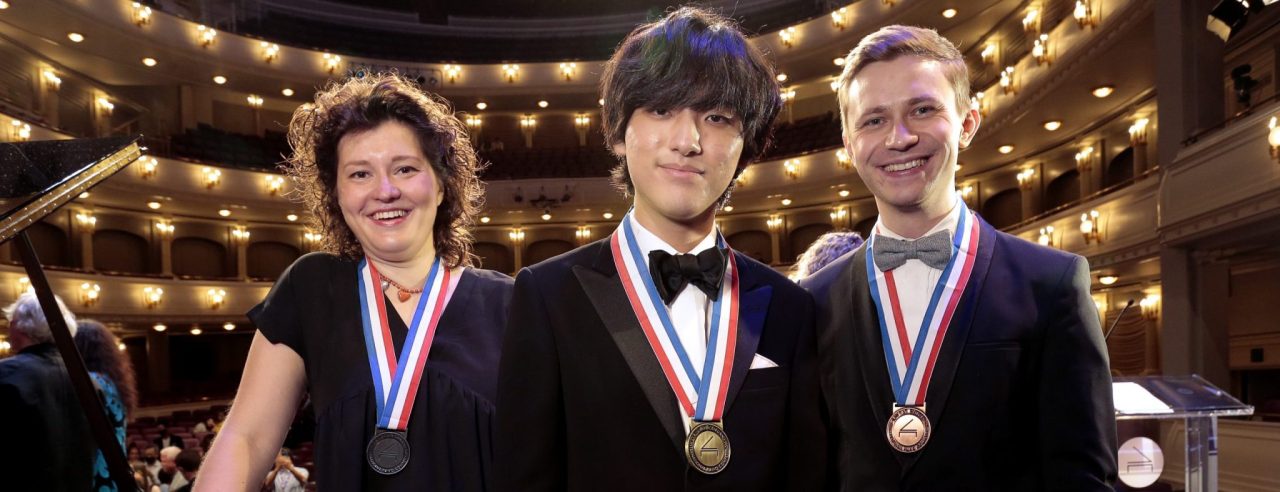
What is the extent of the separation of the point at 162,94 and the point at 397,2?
25.0ft

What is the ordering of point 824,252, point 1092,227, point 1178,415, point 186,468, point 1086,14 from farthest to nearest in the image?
point 1092,227
point 1086,14
point 186,468
point 824,252
point 1178,415

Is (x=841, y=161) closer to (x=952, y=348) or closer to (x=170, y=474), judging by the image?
(x=170, y=474)

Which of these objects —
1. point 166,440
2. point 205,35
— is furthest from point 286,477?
point 205,35

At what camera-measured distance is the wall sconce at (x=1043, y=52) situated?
1317 centimetres

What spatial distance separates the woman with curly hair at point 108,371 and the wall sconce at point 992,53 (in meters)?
17.2

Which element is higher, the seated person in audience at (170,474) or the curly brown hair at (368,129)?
the curly brown hair at (368,129)

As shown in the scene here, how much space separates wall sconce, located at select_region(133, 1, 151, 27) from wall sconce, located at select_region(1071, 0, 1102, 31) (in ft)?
57.8

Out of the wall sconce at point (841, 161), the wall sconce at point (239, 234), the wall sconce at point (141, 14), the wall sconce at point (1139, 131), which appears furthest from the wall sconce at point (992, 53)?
the wall sconce at point (239, 234)

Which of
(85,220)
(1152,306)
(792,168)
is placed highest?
(792,168)

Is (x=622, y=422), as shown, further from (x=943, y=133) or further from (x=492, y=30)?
(x=492, y=30)

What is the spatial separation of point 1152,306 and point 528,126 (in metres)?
17.4

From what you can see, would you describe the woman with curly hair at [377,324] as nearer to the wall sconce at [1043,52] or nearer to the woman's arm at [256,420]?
the woman's arm at [256,420]

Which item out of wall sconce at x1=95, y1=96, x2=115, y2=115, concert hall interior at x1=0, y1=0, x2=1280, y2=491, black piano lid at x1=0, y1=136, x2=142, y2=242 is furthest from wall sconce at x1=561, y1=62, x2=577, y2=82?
black piano lid at x1=0, y1=136, x2=142, y2=242

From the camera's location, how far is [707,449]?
1433 mm
